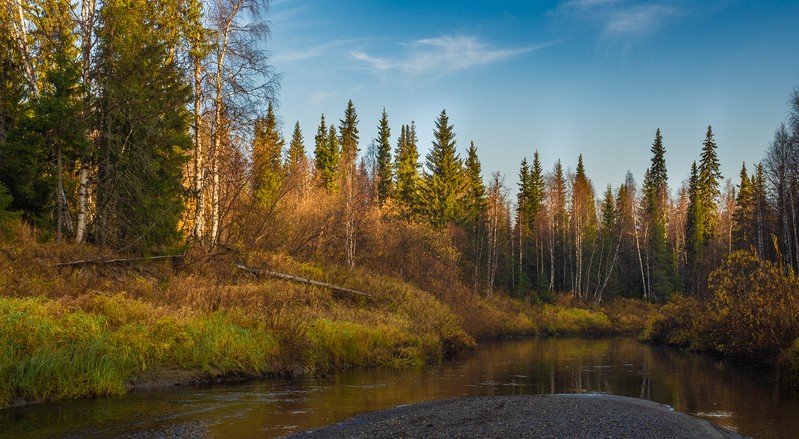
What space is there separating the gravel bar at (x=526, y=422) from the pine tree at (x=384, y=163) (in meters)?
51.2

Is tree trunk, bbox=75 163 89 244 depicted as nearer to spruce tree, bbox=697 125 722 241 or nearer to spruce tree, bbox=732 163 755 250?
spruce tree, bbox=732 163 755 250

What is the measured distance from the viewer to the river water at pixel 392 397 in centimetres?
981

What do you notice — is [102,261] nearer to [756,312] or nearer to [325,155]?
[756,312]

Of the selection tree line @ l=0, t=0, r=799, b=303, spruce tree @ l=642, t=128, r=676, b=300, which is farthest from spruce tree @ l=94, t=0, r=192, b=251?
spruce tree @ l=642, t=128, r=676, b=300

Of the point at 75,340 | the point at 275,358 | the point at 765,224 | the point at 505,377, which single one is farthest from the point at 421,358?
the point at 765,224

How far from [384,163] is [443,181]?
18.1 meters

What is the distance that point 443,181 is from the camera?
174 ft

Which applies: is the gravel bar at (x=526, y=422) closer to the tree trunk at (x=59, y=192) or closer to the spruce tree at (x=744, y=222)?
the tree trunk at (x=59, y=192)

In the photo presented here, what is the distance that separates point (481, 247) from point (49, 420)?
4530cm

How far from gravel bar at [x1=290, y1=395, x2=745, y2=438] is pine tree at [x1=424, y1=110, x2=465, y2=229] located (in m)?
37.1

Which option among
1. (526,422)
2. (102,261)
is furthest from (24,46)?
(526,422)

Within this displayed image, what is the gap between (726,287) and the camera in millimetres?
23922

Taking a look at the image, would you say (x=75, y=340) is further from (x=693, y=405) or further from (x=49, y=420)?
(x=693, y=405)

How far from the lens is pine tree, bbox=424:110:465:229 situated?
5097 cm
